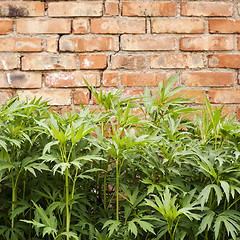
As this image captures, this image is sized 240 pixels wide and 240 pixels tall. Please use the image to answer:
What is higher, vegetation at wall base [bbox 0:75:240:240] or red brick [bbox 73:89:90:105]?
red brick [bbox 73:89:90:105]

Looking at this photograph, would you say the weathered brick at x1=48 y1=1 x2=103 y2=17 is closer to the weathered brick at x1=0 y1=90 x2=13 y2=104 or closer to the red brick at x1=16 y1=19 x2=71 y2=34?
the red brick at x1=16 y1=19 x2=71 y2=34

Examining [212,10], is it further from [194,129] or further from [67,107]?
[67,107]

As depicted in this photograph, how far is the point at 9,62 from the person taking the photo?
203cm

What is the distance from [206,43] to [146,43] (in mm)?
338

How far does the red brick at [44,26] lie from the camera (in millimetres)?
2025

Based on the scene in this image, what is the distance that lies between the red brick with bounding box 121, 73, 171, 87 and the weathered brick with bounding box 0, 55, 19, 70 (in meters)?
0.60

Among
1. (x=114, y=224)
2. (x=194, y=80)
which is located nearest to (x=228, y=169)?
(x=114, y=224)

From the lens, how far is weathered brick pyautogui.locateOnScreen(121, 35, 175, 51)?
2.03 meters

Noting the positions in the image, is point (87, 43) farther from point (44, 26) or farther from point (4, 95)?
point (4, 95)

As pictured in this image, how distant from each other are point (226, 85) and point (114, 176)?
0.97 metres

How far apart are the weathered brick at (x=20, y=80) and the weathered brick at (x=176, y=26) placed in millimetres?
708

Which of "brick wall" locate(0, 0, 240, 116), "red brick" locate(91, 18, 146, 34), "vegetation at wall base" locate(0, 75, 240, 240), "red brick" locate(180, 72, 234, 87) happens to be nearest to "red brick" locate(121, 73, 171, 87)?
"brick wall" locate(0, 0, 240, 116)

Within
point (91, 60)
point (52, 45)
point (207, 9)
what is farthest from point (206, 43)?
point (52, 45)

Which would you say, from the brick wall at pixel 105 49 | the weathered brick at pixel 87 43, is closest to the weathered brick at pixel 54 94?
the brick wall at pixel 105 49
